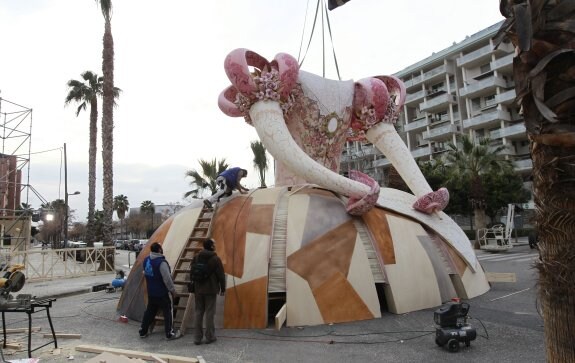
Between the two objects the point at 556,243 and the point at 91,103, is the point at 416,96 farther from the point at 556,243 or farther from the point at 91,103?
the point at 556,243

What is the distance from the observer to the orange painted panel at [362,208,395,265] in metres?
7.73

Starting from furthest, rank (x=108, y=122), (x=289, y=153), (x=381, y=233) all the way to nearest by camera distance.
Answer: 1. (x=108, y=122)
2. (x=289, y=153)
3. (x=381, y=233)

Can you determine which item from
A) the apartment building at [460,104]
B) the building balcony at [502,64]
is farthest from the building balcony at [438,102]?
the building balcony at [502,64]

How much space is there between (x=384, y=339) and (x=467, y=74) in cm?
4819

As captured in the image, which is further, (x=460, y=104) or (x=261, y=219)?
(x=460, y=104)

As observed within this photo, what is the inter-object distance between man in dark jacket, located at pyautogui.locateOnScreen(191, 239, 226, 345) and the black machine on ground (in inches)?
126

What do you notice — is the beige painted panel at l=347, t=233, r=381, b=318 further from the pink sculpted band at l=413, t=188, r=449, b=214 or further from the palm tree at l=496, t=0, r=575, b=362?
the palm tree at l=496, t=0, r=575, b=362

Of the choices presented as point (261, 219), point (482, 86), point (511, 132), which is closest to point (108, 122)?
point (261, 219)

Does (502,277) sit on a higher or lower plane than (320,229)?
lower

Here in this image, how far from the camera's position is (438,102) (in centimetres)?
4931

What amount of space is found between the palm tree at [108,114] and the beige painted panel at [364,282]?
55.2 ft

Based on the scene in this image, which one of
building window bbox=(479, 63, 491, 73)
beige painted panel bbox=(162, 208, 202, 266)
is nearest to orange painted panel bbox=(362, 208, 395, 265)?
beige painted panel bbox=(162, 208, 202, 266)

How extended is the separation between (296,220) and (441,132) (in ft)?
146

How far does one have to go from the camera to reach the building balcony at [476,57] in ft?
146
